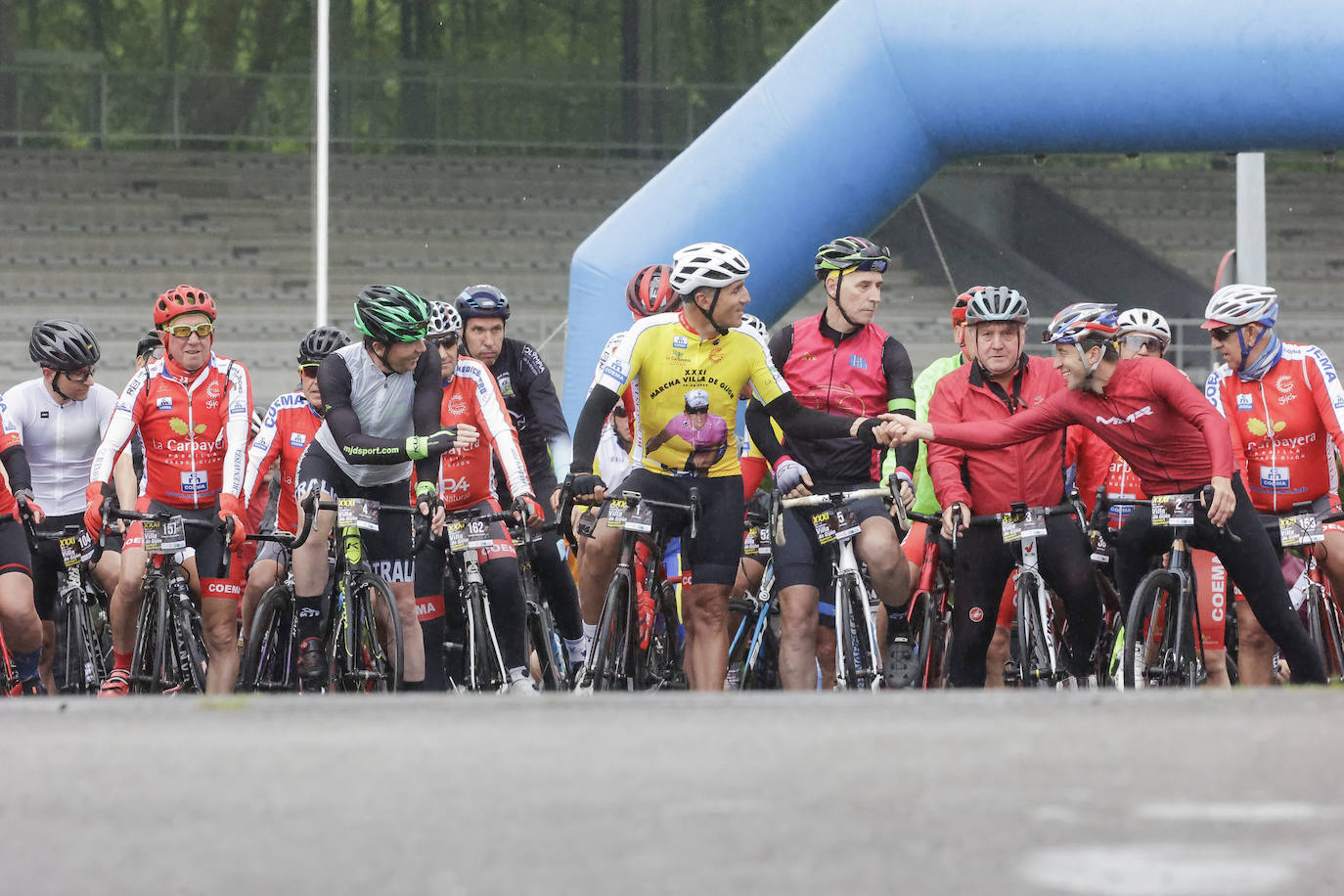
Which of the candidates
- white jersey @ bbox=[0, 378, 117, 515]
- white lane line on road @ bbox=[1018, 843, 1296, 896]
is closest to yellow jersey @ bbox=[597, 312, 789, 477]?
white jersey @ bbox=[0, 378, 117, 515]

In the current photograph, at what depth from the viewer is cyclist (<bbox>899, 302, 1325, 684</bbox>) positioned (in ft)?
24.8

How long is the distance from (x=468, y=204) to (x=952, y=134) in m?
15.8

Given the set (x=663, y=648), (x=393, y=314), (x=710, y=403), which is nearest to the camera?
(x=393, y=314)

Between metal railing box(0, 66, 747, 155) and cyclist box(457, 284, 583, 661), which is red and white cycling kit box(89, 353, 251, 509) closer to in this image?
cyclist box(457, 284, 583, 661)

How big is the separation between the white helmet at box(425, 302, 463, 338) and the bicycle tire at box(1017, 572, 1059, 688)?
111 inches

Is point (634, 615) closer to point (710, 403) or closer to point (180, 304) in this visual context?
point (710, 403)

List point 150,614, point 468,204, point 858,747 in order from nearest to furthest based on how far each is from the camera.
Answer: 1. point 858,747
2. point 150,614
3. point 468,204

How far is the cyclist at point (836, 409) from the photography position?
789 cm

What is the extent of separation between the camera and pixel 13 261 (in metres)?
23.8

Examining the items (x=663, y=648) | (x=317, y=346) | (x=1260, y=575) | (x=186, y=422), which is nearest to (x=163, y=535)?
(x=186, y=422)

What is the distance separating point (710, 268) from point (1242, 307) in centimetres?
242

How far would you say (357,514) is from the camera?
7.63 metres

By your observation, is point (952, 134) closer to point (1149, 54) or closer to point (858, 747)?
point (1149, 54)

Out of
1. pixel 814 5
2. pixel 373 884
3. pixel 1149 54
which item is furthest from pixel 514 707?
pixel 814 5
